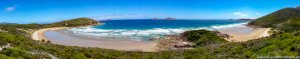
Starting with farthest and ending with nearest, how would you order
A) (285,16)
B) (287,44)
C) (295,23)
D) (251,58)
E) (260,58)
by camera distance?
(285,16) < (295,23) < (287,44) < (251,58) < (260,58)

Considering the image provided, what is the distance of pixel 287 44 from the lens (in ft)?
55.8

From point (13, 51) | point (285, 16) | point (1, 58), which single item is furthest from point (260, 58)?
point (285, 16)

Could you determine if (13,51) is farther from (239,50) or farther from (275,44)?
(275,44)

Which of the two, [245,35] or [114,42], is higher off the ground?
[114,42]

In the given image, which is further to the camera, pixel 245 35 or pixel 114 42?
pixel 245 35

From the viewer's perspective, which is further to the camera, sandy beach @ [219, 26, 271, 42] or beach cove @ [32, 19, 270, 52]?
sandy beach @ [219, 26, 271, 42]

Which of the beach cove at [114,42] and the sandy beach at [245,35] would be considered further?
the sandy beach at [245,35]

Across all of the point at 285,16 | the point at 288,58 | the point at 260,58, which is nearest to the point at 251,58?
the point at 260,58

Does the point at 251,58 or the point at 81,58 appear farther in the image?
the point at 81,58

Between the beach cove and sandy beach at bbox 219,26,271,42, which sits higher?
the beach cove

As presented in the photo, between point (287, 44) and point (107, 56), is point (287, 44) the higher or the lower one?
the higher one

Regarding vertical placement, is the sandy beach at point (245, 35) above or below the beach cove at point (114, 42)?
below

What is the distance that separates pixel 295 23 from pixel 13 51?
57892mm

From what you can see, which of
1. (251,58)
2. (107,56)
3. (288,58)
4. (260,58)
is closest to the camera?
(288,58)
